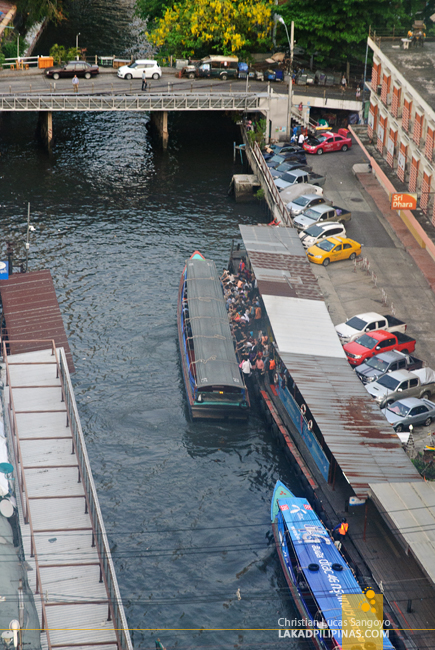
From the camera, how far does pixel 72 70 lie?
93.2 metres

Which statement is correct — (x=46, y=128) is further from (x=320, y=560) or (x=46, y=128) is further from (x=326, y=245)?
(x=320, y=560)

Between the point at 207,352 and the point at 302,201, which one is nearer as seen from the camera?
the point at 207,352

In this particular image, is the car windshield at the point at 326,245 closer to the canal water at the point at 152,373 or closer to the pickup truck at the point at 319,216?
the pickup truck at the point at 319,216

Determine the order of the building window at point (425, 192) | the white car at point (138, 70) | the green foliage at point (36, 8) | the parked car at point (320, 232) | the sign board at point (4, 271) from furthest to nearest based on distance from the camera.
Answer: the green foliage at point (36, 8) → the white car at point (138, 70) → the parked car at point (320, 232) → the building window at point (425, 192) → the sign board at point (4, 271)

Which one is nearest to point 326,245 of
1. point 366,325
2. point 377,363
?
point 366,325

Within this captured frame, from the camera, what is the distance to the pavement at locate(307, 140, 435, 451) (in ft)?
197

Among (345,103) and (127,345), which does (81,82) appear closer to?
(345,103)

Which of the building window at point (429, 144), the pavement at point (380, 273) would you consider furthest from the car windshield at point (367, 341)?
the building window at point (429, 144)

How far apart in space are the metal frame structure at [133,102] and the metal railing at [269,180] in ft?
11.7

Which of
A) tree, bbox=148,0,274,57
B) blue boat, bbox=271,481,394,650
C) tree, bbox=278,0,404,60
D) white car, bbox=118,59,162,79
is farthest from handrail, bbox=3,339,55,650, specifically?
tree, bbox=148,0,274,57

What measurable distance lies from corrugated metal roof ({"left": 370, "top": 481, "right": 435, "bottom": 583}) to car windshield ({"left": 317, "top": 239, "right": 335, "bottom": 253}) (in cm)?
3020

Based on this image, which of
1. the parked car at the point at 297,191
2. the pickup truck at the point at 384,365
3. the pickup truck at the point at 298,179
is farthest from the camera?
the pickup truck at the point at 298,179

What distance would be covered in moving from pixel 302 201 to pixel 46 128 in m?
32.3

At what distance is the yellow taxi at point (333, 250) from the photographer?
6756cm
